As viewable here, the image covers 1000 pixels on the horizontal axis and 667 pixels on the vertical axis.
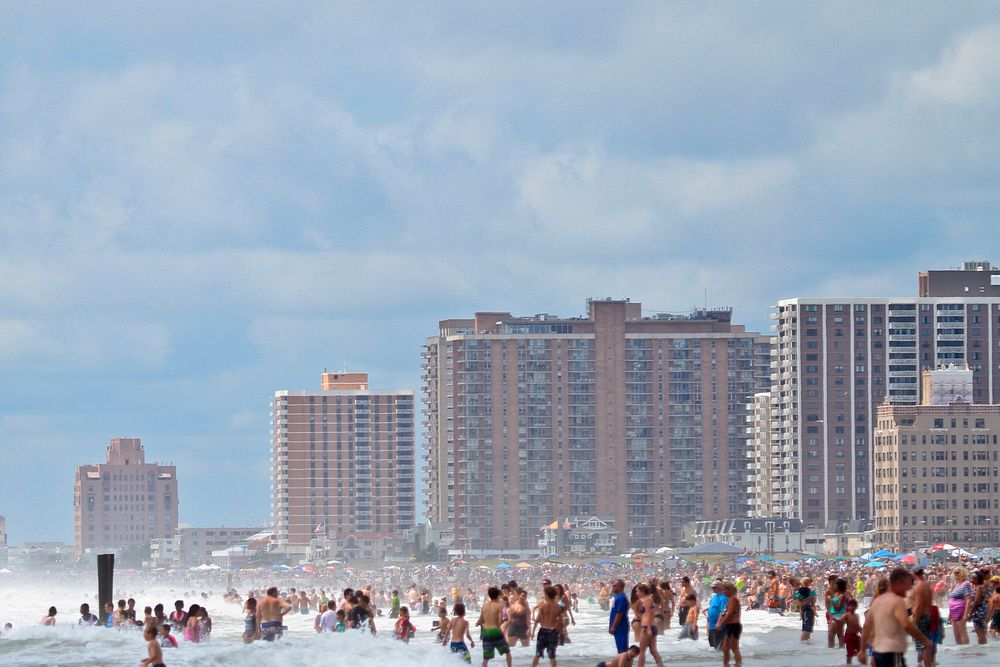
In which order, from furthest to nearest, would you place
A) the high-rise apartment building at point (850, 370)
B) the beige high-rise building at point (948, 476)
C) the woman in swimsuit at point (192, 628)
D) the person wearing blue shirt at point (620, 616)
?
the high-rise apartment building at point (850, 370)
the beige high-rise building at point (948, 476)
the woman in swimsuit at point (192, 628)
the person wearing blue shirt at point (620, 616)

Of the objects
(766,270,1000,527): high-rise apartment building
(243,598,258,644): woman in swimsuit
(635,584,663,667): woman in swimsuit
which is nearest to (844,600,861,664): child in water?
(635,584,663,667): woman in swimsuit

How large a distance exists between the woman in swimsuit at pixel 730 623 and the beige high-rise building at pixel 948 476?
409 ft

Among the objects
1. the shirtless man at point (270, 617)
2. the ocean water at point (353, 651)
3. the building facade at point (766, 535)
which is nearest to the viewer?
the ocean water at point (353, 651)

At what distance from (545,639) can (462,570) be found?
365 feet

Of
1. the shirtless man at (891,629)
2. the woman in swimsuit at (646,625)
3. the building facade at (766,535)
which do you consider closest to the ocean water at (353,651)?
the woman in swimsuit at (646,625)

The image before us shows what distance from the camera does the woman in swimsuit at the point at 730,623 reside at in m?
29.3

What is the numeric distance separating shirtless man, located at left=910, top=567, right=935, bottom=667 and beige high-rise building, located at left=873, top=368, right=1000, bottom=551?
127170 millimetres

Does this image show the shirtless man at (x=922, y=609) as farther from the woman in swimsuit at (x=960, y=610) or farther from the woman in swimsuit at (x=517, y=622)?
the woman in swimsuit at (x=517, y=622)

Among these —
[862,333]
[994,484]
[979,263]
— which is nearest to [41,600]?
[994,484]

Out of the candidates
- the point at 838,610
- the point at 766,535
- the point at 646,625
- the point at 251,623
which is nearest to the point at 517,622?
the point at 646,625

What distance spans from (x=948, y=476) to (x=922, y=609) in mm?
129922

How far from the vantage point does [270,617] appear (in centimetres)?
3844

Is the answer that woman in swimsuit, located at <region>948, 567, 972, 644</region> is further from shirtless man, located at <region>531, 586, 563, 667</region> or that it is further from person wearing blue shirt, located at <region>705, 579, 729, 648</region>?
shirtless man, located at <region>531, 586, 563, 667</region>

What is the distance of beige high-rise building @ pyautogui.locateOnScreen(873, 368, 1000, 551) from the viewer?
Answer: 151250 mm
